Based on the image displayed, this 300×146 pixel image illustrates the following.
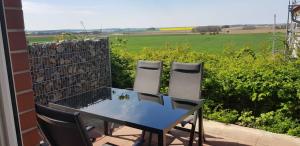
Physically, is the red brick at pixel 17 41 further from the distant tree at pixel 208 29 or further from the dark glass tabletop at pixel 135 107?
the distant tree at pixel 208 29

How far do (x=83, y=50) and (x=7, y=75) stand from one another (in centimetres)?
478

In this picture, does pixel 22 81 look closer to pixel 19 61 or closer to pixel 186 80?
pixel 19 61

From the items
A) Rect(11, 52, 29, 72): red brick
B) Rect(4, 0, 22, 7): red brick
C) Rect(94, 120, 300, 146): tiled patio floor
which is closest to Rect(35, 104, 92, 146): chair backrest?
Rect(11, 52, 29, 72): red brick

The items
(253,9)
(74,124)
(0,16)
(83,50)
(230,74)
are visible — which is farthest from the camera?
(253,9)

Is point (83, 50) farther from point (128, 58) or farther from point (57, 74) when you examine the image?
point (128, 58)

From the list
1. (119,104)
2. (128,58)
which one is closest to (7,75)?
(119,104)

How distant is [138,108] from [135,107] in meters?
0.06

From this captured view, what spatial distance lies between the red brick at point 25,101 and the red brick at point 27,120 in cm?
2

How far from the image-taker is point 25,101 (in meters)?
0.97

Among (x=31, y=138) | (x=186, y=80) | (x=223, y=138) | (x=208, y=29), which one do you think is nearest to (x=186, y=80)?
(x=186, y=80)

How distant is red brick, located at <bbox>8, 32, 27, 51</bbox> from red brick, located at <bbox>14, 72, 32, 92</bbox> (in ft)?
0.31

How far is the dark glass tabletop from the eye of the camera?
8.84 feet

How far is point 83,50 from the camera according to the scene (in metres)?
5.52

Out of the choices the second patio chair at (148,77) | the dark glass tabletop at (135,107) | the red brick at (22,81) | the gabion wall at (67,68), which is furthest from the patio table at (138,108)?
the red brick at (22,81)
